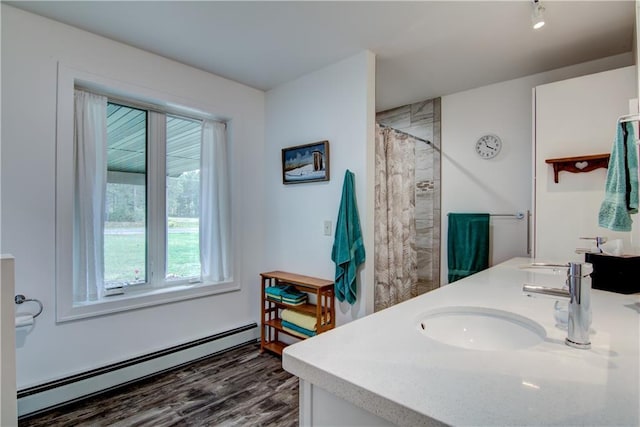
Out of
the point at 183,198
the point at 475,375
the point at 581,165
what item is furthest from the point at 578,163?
the point at 183,198

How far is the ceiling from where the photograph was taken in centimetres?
175

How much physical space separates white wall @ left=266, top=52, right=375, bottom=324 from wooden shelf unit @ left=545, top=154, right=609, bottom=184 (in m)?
1.24

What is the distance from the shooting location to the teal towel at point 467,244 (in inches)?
108

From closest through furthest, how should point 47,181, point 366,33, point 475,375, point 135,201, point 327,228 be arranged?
1. point 475,375
2. point 47,181
3. point 366,33
4. point 135,201
5. point 327,228

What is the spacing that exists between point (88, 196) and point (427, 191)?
290 centimetres

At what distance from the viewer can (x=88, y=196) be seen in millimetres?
2082

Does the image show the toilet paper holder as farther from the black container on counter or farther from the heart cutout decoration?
the heart cutout decoration

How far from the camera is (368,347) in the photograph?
0.81 meters

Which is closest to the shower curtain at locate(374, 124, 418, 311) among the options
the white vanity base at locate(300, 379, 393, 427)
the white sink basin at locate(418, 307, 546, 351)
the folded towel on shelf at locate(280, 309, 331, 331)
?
the folded towel on shelf at locate(280, 309, 331, 331)

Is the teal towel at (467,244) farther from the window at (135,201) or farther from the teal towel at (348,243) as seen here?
the window at (135,201)

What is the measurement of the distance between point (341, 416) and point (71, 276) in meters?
2.05

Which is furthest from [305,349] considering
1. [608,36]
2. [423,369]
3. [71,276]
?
[608,36]

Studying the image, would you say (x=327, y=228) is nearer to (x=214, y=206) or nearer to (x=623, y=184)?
(x=214, y=206)

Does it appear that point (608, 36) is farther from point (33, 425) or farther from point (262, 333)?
point (33, 425)
